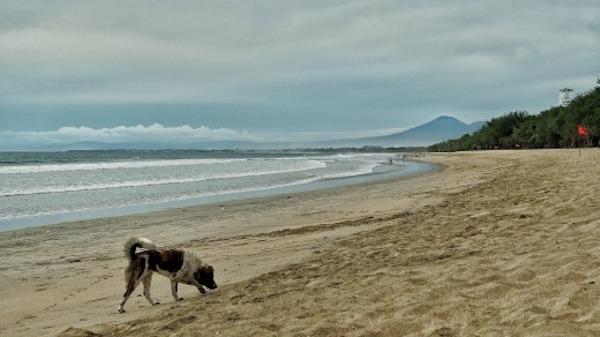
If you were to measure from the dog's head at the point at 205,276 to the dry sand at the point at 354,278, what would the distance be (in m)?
0.29

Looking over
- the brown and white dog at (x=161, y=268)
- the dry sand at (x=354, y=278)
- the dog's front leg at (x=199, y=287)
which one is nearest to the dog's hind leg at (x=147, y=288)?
the brown and white dog at (x=161, y=268)

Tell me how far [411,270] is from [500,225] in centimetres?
341

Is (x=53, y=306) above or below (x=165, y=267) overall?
below

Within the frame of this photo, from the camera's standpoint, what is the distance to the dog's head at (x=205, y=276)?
26.2 feet

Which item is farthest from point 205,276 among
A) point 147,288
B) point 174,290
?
point 147,288

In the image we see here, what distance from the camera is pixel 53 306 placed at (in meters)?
7.82

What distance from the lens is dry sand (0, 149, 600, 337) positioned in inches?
204

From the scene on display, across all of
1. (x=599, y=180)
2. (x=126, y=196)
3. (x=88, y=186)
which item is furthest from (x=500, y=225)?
(x=88, y=186)

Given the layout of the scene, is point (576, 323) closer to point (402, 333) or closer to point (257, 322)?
point (402, 333)

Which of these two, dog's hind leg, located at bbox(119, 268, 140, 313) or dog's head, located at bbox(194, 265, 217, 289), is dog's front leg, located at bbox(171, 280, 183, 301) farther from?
dog's hind leg, located at bbox(119, 268, 140, 313)

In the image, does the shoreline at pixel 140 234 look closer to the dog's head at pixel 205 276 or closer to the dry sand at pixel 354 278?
the dry sand at pixel 354 278

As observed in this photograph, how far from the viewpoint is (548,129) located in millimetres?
92000

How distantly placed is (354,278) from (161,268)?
2.79 metres

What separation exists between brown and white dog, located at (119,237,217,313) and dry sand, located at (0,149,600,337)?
250 mm
